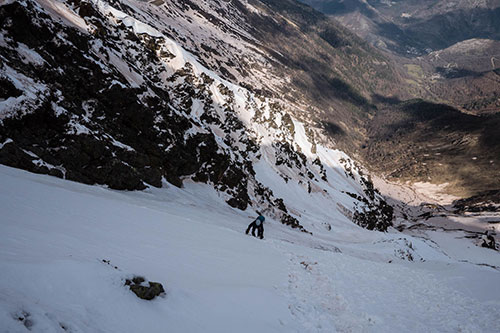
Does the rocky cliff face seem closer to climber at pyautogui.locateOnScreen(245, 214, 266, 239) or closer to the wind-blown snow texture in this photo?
the wind-blown snow texture

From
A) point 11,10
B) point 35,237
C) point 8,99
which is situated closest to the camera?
point 35,237

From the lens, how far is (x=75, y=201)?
1005cm

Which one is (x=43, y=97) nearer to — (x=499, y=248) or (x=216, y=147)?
(x=216, y=147)

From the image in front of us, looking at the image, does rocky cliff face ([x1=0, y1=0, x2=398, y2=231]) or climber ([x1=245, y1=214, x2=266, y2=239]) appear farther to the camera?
climber ([x1=245, y1=214, x2=266, y2=239])

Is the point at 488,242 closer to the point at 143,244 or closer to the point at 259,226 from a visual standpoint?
the point at 259,226

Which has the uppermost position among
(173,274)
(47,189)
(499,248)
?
(499,248)

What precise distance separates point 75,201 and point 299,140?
82.8 m

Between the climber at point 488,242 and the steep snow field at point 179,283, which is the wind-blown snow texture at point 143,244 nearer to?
the steep snow field at point 179,283

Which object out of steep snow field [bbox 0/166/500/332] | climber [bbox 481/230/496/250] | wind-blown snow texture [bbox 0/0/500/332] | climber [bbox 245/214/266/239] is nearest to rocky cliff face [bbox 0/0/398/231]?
wind-blown snow texture [bbox 0/0/500/332]

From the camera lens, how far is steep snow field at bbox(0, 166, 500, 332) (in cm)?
414

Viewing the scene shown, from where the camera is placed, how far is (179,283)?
6.59 metres

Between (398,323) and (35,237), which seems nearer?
(35,237)

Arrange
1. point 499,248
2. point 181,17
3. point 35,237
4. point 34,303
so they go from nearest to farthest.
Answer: point 34,303 < point 35,237 < point 499,248 < point 181,17

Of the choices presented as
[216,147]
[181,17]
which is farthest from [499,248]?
[181,17]
